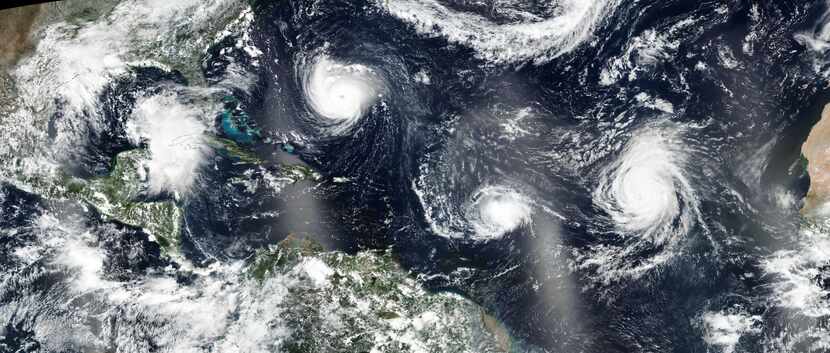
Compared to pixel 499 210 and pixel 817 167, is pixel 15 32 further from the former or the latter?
pixel 817 167

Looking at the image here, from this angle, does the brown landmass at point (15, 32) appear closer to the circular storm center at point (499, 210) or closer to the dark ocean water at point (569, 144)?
the dark ocean water at point (569, 144)

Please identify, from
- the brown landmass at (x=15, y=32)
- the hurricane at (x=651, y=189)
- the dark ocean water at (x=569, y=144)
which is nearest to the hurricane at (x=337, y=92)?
the dark ocean water at (x=569, y=144)

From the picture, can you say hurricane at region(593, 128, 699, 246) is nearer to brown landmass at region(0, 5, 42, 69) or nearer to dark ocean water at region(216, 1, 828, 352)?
dark ocean water at region(216, 1, 828, 352)

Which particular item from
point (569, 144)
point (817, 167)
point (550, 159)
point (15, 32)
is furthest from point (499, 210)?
point (15, 32)

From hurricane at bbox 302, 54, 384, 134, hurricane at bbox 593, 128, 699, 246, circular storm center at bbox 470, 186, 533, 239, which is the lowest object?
circular storm center at bbox 470, 186, 533, 239

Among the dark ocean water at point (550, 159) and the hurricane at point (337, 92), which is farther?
the hurricane at point (337, 92)

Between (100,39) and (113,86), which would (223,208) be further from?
(100,39)

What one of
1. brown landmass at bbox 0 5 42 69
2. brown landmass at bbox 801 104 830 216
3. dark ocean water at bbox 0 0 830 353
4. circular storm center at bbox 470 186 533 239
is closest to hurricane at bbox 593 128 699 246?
dark ocean water at bbox 0 0 830 353
